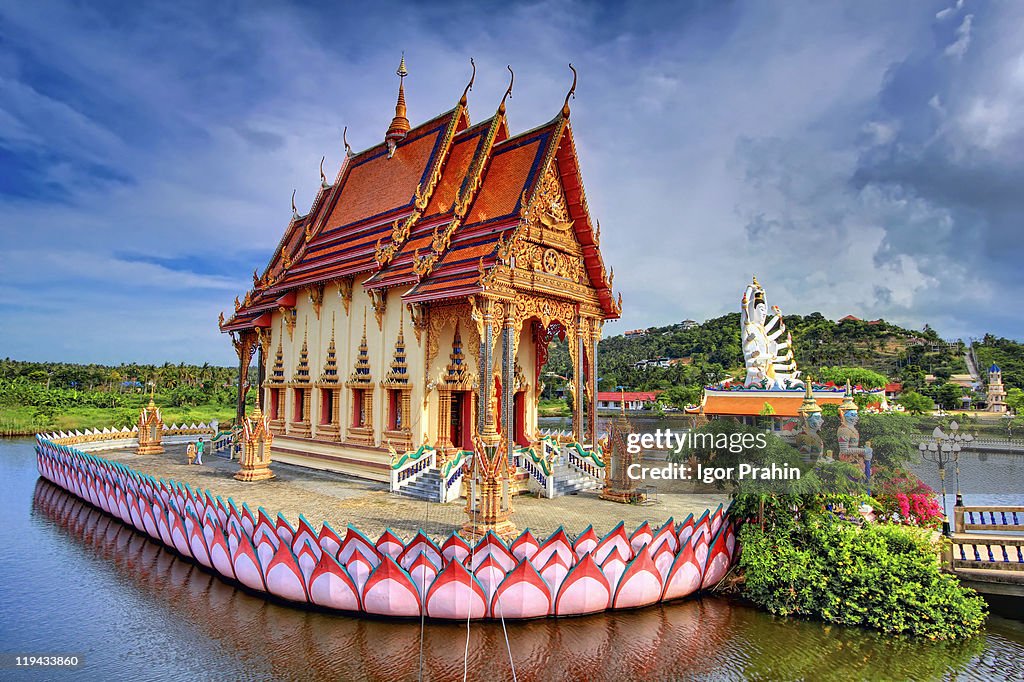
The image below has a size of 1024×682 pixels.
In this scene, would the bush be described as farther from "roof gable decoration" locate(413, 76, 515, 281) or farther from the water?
"roof gable decoration" locate(413, 76, 515, 281)

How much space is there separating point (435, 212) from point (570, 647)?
36.9ft

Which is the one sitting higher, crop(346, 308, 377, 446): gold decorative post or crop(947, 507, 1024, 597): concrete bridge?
crop(346, 308, 377, 446): gold decorative post

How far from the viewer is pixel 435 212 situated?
49.8 feet

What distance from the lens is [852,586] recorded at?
24.7ft

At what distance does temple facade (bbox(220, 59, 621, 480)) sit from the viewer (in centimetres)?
1277

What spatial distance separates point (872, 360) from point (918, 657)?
63099mm

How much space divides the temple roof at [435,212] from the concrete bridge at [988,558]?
8.39m

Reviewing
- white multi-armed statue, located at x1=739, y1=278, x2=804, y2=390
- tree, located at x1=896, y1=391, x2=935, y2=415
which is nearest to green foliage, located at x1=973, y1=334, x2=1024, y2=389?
tree, located at x1=896, y1=391, x2=935, y2=415

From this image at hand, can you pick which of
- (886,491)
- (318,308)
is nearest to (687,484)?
(886,491)

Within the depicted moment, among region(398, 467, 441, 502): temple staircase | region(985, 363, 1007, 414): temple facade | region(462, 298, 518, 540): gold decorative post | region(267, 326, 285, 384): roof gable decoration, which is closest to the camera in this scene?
region(462, 298, 518, 540): gold decorative post

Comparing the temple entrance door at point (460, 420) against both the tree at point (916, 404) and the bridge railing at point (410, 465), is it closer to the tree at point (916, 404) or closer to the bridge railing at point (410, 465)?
the bridge railing at point (410, 465)

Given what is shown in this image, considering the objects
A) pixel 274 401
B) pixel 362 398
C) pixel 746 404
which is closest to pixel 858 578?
pixel 362 398

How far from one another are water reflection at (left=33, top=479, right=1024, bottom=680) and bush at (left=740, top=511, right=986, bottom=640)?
0.80ft

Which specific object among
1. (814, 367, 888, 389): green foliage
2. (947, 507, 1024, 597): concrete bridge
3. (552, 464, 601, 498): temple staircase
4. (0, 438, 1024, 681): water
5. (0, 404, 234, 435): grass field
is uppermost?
(814, 367, 888, 389): green foliage
